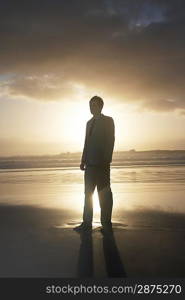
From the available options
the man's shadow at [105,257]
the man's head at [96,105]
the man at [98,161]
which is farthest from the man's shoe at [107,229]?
the man's head at [96,105]

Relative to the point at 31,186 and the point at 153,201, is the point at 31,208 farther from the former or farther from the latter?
the point at 31,186

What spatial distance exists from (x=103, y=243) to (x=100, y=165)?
1471 millimetres

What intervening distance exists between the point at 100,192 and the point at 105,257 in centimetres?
179

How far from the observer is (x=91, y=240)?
19.7 ft

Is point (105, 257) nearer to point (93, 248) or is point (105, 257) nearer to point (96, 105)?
point (93, 248)

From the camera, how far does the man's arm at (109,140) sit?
277 inches

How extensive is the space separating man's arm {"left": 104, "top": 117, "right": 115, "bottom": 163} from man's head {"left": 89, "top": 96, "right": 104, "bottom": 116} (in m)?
0.22

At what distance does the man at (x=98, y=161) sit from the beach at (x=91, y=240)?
259 millimetres

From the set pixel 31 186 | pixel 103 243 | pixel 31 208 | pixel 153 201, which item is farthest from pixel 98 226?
pixel 31 186

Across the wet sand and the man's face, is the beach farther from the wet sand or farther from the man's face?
the man's face

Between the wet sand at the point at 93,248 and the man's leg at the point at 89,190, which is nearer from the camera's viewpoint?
the wet sand at the point at 93,248

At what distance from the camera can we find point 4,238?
20.6 ft

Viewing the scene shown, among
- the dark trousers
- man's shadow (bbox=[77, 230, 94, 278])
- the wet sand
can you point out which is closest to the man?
the dark trousers

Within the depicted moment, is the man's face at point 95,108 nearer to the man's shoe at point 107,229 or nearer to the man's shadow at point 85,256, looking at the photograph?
the man's shoe at point 107,229
